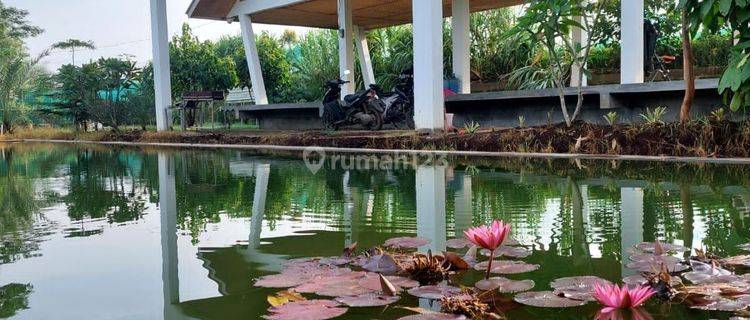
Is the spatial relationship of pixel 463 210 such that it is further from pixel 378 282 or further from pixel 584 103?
pixel 584 103

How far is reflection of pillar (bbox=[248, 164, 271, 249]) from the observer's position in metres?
3.18

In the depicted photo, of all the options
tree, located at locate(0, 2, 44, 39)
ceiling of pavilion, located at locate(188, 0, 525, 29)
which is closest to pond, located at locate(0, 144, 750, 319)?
ceiling of pavilion, located at locate(188, 0, 525, 29)

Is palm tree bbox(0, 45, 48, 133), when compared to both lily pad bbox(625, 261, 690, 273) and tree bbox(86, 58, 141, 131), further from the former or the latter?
lily pad bbox(625, 261, 690, 273)

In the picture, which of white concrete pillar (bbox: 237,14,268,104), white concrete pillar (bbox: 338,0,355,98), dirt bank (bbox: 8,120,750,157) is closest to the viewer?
dirt bank (bbox: 8,120,750,157)

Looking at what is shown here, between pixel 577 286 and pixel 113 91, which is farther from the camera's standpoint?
pixel 113 91

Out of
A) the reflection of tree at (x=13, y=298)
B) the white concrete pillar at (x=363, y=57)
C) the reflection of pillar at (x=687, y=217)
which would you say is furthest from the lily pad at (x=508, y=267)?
the white concrete pillar at (x=363, y=57)

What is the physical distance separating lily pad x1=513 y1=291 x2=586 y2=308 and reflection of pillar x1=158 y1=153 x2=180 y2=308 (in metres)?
1.05

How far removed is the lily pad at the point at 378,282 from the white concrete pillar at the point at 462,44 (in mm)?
9867

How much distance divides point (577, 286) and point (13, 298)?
5.85ft

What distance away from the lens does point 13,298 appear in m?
2.22

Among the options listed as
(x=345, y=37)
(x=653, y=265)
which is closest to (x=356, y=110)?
(x=345, y=37)

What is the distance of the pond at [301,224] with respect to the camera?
2.19 metres

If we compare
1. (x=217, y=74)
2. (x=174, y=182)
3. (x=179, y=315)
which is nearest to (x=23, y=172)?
(x=174, y=182)

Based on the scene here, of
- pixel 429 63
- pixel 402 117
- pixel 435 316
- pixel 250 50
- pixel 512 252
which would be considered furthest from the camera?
pixel 250 50
